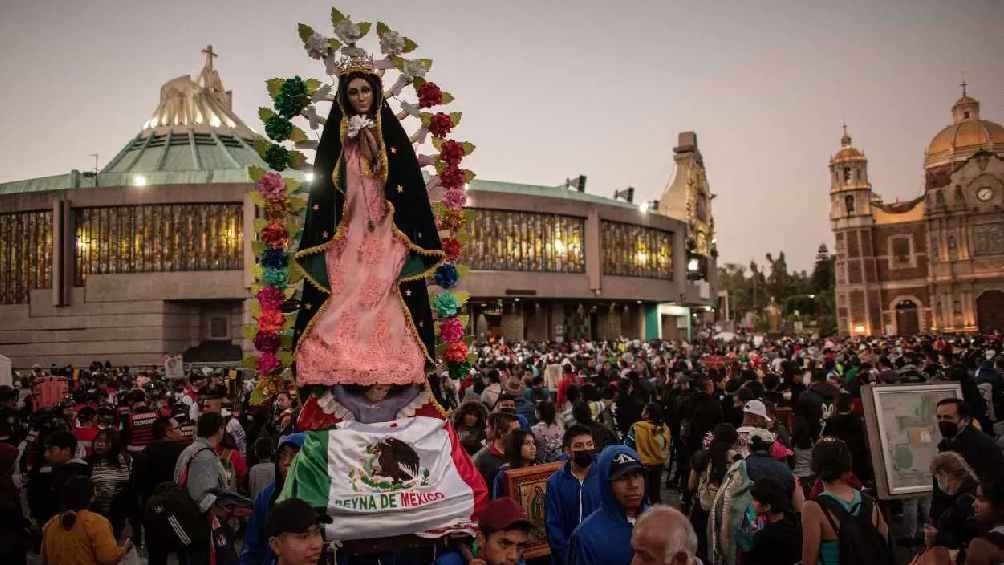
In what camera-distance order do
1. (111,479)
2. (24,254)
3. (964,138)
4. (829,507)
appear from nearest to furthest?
(829,507) < (111,479) < (24,254) < (964,138)

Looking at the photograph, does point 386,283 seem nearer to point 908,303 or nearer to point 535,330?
point 535,330

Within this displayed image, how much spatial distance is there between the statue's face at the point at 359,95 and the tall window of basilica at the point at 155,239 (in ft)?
124

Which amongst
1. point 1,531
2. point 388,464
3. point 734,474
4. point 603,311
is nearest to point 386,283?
point 388,464

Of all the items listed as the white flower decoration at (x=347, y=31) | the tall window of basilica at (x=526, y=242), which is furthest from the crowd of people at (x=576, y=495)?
the tall window of basilica at (x=526, y=242)

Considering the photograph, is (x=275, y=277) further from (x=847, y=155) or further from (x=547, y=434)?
(x=847, y=155)

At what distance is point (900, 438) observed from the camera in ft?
21.8

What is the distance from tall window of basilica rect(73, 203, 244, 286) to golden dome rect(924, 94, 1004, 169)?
64022mm

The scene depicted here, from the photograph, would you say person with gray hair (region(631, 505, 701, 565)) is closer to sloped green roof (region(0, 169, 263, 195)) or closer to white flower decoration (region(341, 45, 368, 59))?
white flower decoration (region(341, 45, 368, 59))

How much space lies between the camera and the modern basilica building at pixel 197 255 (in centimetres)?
4128

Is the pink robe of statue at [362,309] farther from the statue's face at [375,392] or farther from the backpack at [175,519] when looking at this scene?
the backpack at [175,519]

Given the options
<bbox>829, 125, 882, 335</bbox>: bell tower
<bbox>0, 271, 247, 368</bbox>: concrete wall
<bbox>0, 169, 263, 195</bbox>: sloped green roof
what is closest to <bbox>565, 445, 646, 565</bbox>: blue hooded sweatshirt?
<bbox>0, 271, 247, 368</bbox>: concrete wall

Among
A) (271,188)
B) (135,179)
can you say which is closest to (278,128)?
(271,188)

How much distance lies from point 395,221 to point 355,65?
131 cm

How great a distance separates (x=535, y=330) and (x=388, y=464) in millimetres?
47304
